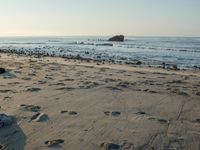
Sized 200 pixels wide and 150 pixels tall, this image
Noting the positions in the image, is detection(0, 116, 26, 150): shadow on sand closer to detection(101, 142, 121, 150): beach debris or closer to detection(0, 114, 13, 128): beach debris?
detection(0, 114, 13, 128): beach debris

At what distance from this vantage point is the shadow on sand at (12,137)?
5081 millimetres

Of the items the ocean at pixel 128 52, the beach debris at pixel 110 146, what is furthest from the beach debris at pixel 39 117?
the ocean at pixel 128 52

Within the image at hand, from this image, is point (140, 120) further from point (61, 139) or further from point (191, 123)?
point (61, 139)

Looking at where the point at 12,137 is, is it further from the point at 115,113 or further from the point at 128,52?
the point at 128,52

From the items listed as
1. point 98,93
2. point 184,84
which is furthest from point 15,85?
point 184,84

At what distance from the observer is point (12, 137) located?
543 cm

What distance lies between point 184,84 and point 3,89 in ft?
20.4

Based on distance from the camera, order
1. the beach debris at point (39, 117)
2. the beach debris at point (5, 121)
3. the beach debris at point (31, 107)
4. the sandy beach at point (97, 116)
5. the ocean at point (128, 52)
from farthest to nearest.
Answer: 1. the ocean at point (128, 52)
2. the beach debris at point (31, 107)
3. the beach debris at point (39, 117)
4. the beach debris at point (5, 121)
5. the sandy beach at point (97, 116)

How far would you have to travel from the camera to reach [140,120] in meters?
6.65

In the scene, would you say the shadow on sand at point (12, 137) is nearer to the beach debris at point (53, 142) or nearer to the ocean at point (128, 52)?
the beach debris at point (53, 142)

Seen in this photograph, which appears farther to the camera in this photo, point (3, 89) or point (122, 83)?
point (122, 83)

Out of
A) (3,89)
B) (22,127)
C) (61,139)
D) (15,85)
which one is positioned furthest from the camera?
(15,85)

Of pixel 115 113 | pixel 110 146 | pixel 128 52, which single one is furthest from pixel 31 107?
pixel 128 52

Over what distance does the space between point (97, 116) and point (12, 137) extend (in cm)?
192
